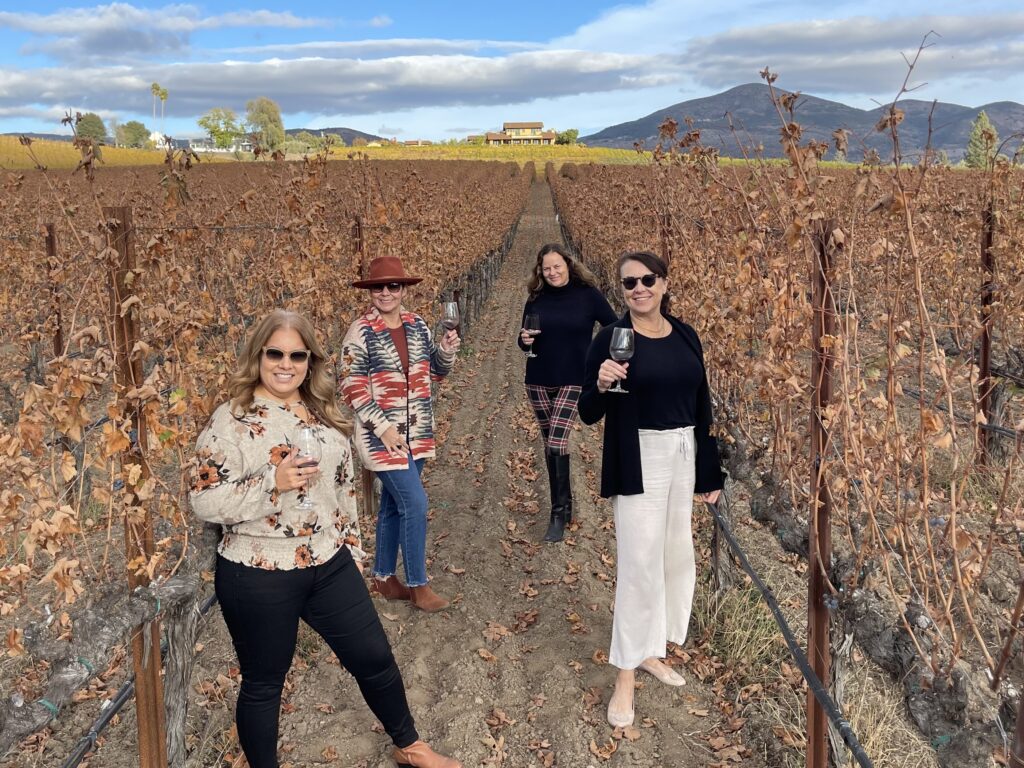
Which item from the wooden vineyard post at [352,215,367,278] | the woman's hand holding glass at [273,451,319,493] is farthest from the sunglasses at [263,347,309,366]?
the wooden vineyard post at [352,215,367,278]

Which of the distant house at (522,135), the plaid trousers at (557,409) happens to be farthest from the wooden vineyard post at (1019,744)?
the distant house at (522,135)

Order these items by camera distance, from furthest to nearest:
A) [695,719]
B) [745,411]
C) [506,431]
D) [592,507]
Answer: [506,431], [592,507], [745,411], [695,719]

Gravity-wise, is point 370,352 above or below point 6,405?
above

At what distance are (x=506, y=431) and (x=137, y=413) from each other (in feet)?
19.3

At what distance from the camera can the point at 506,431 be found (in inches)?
338

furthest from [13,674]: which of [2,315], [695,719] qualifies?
[2,315]

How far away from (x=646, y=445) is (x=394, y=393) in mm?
1515

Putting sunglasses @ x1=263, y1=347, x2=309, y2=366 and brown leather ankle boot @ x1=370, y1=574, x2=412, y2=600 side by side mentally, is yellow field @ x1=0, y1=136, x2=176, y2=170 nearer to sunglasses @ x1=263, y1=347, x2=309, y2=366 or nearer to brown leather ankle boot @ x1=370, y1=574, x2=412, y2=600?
brown leather ankle boot @ x1=370, y1=574, x2=412, y2=600

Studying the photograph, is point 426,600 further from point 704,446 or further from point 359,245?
point 359,245

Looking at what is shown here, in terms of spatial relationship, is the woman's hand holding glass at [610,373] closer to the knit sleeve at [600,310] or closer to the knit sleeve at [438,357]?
the knit sleeve at [438,357]

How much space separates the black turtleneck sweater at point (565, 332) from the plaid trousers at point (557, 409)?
0.05 meters

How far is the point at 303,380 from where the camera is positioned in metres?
2.90

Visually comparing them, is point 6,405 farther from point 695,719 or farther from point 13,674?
point 695,719

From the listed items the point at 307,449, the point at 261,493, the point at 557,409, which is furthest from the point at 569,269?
the point at 261,493
